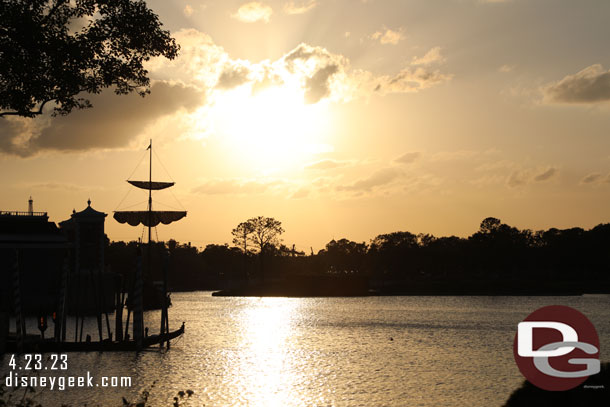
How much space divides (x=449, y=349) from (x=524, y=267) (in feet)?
444

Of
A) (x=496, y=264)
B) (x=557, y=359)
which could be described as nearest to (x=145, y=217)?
(x=557, y=359)

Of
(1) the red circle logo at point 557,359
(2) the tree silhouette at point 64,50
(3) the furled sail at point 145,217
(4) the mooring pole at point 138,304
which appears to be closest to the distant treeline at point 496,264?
(3) the furled sail at point 145,217

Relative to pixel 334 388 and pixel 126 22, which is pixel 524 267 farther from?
pixel 126 22

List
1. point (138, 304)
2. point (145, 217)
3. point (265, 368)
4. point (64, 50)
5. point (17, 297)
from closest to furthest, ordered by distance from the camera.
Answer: point (64, 50), point (17, 297), point (265, 368), point (138, 304), point (145, 217)

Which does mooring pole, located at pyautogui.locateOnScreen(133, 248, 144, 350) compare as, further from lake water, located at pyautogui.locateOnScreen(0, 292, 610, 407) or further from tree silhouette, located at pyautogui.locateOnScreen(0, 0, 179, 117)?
tree silhouette, located at pyautogui.locateOnScreen(0, 0, 179, 117)

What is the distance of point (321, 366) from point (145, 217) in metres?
82.4

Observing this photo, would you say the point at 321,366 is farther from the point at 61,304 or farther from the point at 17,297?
the point at 17,297

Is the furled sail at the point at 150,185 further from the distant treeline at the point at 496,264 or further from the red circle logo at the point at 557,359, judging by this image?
the red circle logo at the point at 557,359

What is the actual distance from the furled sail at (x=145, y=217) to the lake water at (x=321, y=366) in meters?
45.5

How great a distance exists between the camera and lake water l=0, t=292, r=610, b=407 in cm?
3212

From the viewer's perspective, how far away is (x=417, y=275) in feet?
650

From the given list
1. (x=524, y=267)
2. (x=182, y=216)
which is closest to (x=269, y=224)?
(x=182, y=216)

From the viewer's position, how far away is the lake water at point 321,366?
32125mm

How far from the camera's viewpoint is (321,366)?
1748 inches
